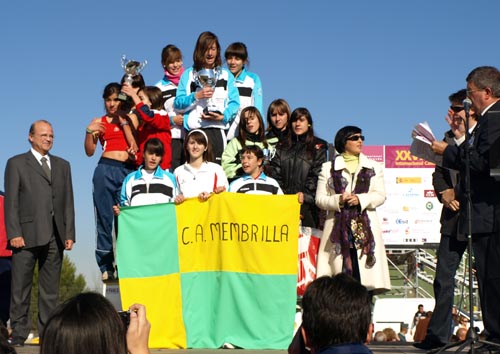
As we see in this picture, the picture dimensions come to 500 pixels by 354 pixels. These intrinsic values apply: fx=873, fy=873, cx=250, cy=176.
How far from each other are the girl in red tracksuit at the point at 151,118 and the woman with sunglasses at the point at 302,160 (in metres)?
1.31

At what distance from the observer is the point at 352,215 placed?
8.70m

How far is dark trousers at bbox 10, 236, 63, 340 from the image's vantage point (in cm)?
888

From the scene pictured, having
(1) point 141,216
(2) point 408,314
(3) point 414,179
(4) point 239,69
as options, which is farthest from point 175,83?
(3) point 414,179

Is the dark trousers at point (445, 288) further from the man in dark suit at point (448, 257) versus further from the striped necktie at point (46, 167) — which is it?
the striped necktie at point (46, 167)

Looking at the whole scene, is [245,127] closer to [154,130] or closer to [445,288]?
[154,130]

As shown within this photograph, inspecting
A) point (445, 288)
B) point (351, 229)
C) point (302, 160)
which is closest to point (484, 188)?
point (445, 288)

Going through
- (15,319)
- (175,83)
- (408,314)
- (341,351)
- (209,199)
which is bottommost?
(408,314)

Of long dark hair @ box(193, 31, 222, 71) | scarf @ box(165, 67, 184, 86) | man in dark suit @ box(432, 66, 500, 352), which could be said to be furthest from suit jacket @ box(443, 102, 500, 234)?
scarf @ box(165, 67, 184, 86)

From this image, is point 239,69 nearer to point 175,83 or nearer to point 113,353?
point 175,83

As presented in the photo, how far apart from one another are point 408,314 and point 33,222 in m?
26.4

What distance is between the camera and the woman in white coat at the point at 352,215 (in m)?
8.66

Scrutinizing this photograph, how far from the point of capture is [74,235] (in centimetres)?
936

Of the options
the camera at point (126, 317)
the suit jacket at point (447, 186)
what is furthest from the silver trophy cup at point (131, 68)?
the camera at point (126, 317)

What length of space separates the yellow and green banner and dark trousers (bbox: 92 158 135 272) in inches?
32.4
